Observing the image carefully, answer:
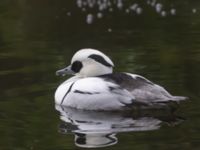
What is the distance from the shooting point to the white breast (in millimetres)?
11188

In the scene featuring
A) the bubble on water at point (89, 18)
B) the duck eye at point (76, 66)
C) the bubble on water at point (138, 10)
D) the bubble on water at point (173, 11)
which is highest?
the duck eye at point (76, 66)

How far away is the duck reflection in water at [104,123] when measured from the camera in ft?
32.8

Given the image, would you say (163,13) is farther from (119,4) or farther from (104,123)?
(104,123)

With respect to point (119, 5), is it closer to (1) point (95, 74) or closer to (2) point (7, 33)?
(2) point (7, 33)

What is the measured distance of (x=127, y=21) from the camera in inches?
750

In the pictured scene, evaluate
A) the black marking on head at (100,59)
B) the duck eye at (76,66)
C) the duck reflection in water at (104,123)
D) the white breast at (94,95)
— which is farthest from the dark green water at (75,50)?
the black marking on head at (100,59)

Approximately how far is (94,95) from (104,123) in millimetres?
646

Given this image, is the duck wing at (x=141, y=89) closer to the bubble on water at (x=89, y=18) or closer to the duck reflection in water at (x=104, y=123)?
the duck reflection in water at (x=104, y=123)

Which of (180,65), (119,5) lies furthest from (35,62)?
(119,5)

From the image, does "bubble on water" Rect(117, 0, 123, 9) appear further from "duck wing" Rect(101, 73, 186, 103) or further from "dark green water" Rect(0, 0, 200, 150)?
"duck wing" Rect(101, 73, 186, 103)

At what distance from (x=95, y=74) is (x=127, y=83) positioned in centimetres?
86

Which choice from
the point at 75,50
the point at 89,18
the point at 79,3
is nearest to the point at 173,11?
the point at 89,18

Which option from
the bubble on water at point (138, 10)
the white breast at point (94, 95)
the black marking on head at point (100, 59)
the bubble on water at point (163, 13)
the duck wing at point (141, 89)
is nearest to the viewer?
the duck wing at point (141, 89)

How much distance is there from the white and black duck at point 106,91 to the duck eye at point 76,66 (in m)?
0.14
